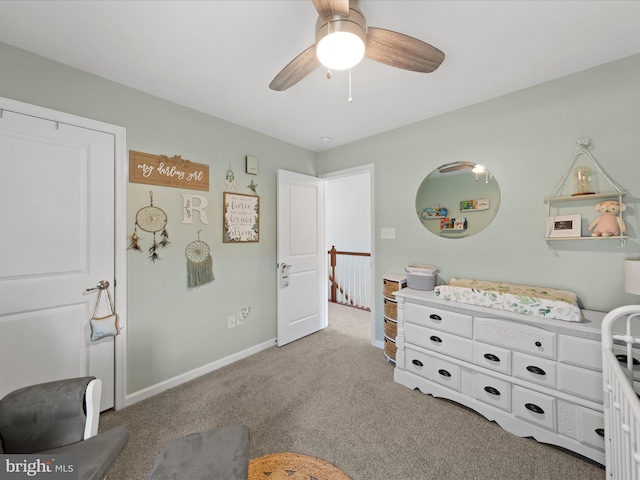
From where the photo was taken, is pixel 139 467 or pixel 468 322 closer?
pixel 139 467

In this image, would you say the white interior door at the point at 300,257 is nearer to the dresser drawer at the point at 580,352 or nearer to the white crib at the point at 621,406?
the dresser drawer at the point at 580,352

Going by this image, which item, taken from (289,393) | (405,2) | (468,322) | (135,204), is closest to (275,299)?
(289,393)

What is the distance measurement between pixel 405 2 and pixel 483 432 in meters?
2.52

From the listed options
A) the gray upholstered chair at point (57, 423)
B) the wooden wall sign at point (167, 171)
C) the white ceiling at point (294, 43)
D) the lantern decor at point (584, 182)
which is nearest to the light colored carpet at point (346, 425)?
the gray upholstered chair at point (57, 423)

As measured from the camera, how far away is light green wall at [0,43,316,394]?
1.71m

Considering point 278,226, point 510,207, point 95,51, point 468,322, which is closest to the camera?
point 95,51

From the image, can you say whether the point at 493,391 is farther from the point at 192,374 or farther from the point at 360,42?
the point at 192,374

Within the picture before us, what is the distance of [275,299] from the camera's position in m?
3.01

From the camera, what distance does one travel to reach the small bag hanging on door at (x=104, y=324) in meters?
1.75

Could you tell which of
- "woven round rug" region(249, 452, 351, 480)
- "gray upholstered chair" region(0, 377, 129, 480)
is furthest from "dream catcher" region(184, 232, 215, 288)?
"woven round rug" region(249, 452, 351, 480)

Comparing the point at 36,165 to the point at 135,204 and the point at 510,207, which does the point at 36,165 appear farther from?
the point at 510,207

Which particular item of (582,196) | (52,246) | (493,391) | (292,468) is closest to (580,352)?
(493,391)

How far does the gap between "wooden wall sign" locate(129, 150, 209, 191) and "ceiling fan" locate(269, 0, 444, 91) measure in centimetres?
121

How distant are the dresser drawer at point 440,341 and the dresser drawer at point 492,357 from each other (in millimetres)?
43
